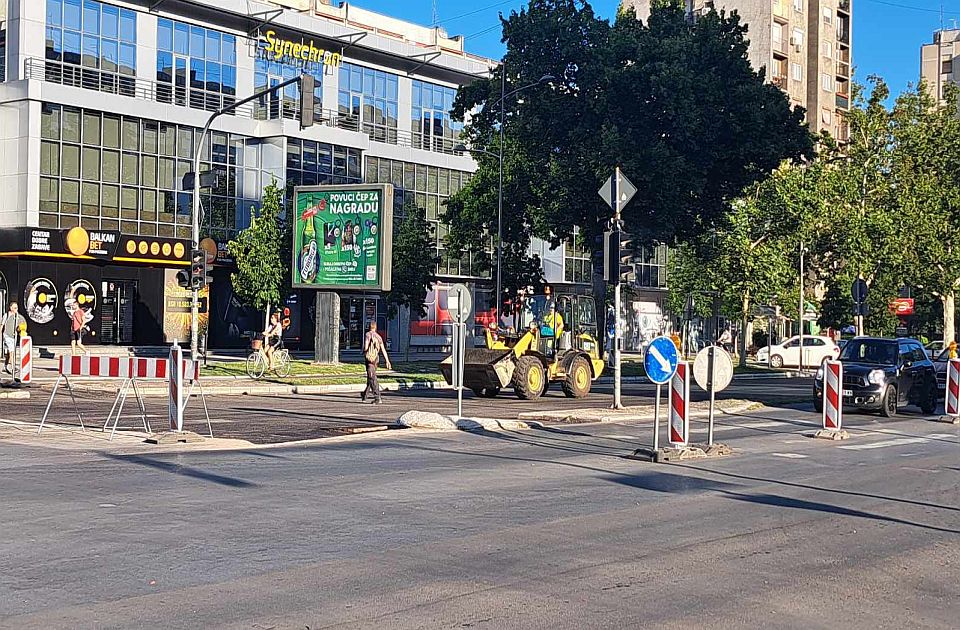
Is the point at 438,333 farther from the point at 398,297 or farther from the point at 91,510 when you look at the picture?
the point at 91,510

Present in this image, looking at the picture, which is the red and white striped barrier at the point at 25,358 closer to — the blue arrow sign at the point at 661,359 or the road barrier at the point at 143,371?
the road barrier at the point at 143,371

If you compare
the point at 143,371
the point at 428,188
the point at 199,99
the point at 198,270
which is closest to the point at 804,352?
the point at 428,188

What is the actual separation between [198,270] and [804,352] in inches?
1298

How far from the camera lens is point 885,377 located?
2317 centimetres

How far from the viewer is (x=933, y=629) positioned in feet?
21.4

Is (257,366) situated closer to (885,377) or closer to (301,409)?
(301,409)

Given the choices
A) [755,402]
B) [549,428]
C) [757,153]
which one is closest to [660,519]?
[549,428]

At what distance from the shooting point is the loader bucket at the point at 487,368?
2669cm

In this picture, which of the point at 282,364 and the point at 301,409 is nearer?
the point at 301,409

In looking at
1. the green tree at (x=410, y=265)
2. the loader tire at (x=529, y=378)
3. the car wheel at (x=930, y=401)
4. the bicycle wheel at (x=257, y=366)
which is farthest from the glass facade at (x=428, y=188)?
the car wheel at (x=930, y=401)

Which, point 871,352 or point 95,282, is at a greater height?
point 95,282

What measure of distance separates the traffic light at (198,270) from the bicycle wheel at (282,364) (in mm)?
3153

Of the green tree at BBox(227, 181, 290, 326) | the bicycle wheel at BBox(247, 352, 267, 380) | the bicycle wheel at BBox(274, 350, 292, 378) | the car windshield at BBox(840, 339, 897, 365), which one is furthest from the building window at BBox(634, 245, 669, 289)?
the car windshield at BBox(840, 339, 897, 365)

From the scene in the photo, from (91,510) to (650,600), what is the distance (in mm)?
5293
